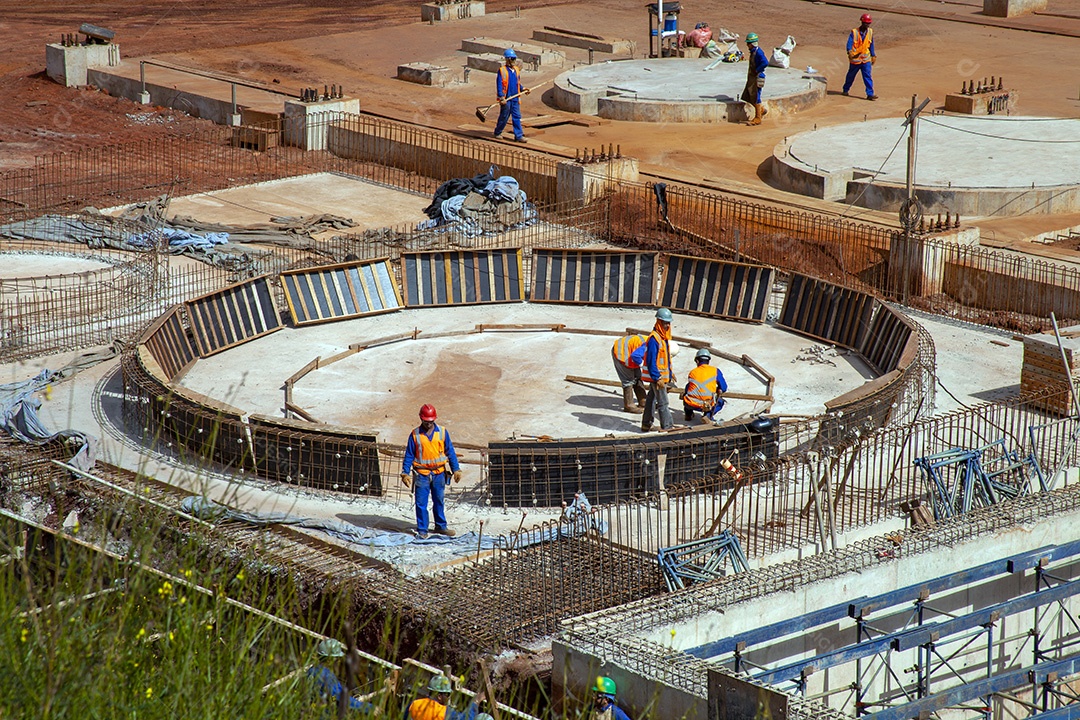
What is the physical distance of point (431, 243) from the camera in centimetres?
2717

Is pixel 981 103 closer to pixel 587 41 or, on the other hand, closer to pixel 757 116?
pixel 757 116

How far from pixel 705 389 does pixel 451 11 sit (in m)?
33.2

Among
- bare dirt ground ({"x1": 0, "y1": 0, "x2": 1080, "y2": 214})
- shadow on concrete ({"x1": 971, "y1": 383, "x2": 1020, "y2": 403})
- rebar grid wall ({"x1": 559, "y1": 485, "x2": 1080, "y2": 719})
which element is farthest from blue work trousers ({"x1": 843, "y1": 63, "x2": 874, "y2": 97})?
rebar grid wall ({"x1": 559, "y1": 485, "x2": 1080, "y2": 719})

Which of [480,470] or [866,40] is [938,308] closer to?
[480,470]

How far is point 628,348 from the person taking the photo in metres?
19.2

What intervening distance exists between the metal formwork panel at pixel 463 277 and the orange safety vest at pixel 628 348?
5570 millimetres

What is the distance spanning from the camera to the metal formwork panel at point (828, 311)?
875 inches

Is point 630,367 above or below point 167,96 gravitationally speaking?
below

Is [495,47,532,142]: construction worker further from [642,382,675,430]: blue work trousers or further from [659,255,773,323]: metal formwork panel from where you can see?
[642,382,675,430]: blue work trousers

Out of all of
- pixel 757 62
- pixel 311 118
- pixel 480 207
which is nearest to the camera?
pixel 480 207

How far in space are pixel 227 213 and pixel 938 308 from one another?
13477mm

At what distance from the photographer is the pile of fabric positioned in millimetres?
28094

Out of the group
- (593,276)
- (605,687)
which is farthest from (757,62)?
(605,687)

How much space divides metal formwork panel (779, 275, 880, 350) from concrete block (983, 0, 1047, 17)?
26366 millimetres
